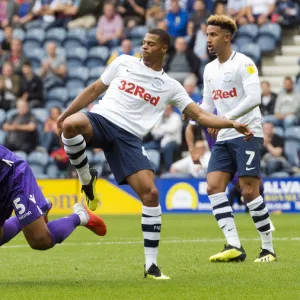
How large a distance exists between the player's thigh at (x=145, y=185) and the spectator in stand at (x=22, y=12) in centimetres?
1770

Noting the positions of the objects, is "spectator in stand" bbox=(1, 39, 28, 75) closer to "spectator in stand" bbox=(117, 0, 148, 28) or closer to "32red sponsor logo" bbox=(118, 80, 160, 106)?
"spectator in stand" bbox=(117, 0, 148, 28)

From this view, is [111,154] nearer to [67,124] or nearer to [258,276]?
[67,124]

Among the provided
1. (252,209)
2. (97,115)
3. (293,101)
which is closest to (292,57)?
(293,101)

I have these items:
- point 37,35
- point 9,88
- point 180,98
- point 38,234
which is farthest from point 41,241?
point 37,35

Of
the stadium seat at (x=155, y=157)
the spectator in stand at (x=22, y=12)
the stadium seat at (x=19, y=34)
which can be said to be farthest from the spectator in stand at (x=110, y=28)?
the stadium seat at (x=155, y=157)

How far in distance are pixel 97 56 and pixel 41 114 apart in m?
2.42

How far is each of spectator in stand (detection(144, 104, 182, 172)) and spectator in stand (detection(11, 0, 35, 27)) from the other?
22.3 feet

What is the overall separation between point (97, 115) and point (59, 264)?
1.94m

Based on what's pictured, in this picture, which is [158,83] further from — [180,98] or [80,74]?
[80,74]

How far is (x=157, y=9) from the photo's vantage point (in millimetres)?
23312

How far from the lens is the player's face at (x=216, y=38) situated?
9570mm

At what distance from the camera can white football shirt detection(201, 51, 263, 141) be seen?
31.0ft

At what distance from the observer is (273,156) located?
18.9 m

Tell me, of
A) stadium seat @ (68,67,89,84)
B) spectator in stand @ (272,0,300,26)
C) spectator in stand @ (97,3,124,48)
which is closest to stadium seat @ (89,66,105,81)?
stadium seat @ (68,67,89,84)
